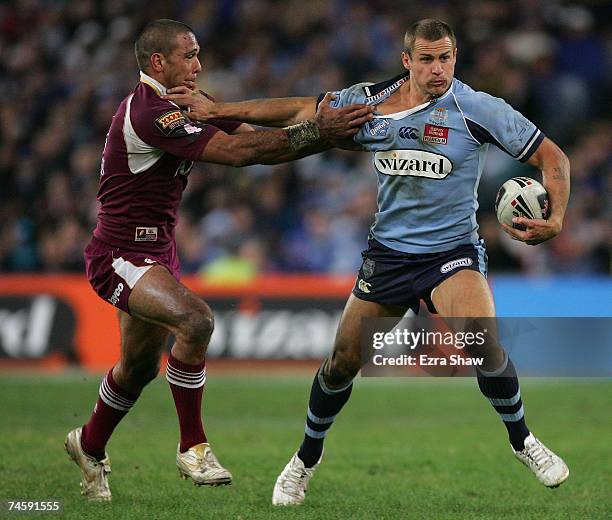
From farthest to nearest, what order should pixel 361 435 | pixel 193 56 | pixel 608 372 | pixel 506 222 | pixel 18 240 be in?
pixel 18 240 < pixel 608 372 < pixel 361 435 < pixel 193 56 < pixel 506 222

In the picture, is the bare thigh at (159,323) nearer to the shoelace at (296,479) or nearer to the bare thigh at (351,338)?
the bare thigh at (351,338)

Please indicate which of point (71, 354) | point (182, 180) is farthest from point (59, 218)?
point (182, 180)

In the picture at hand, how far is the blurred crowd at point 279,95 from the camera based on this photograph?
1593cm

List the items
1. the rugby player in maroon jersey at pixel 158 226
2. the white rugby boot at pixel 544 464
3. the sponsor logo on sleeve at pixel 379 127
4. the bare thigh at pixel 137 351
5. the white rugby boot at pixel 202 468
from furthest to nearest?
the bare thigh at pixel 137 351 < the sponsor logo on sleeve at pixel 379 127 < the rugby player in maroon jersey at pixel 158 226 < the white rugby boot at pixel 202 468 < the white rugby boot at pixel 544 464

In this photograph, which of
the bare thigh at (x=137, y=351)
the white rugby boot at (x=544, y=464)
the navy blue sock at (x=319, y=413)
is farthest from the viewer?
the navy blue sock at (x=319, y=413)

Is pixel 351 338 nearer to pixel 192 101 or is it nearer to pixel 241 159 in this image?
pixel 241 159

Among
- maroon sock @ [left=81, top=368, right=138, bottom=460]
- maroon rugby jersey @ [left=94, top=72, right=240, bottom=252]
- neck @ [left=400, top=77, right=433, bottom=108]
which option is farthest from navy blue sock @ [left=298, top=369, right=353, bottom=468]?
neck @ [left=400, top=77, right=433, bottom=108]

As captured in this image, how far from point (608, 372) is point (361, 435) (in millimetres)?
4721

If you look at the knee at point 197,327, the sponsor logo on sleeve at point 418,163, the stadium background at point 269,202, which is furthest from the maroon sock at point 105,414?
the stadium background at point 269,202

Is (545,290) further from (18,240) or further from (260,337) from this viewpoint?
(18,240)

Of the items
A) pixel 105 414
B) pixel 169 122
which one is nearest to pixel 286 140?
pixel 169 122

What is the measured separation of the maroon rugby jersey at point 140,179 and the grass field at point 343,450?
161cm

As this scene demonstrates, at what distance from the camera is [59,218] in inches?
669

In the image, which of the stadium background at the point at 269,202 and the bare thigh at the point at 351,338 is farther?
the stadium background at the point at 269,202
